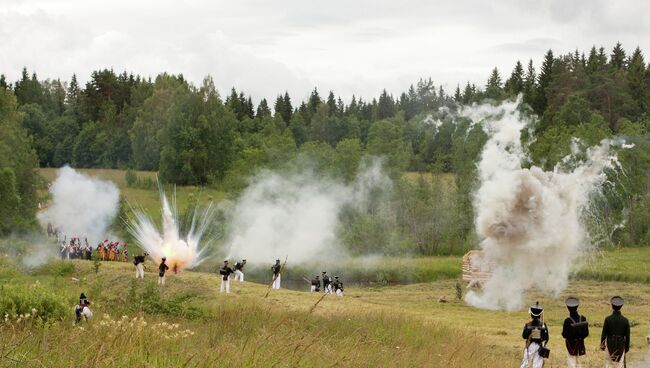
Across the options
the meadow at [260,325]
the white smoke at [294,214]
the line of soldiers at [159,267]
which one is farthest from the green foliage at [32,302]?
the white smoke at [294,214]

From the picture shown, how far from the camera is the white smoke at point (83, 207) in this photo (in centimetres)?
6731

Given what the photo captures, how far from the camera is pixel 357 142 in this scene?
85312mm

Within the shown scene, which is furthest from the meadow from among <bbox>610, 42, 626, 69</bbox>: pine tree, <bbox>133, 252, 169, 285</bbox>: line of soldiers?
<bbox>610, 42, 626, 69</bbox>: pine tree

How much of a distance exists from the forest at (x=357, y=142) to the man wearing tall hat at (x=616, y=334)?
35.5m

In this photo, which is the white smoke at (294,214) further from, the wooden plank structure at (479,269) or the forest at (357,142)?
the wooden plank structure at (479,269)

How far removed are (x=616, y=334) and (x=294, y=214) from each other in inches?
2124

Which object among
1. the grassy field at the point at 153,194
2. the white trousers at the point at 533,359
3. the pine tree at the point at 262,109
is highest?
the pine tree at the point at 262,109

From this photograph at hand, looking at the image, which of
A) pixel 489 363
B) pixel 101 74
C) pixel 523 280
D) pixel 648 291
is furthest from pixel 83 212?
pixel 101 74

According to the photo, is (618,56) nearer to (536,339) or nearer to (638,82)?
(638,82)

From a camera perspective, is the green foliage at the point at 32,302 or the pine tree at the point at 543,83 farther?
the pine tree at the point at 543,83

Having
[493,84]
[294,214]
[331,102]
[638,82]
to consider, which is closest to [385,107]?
[331,102]

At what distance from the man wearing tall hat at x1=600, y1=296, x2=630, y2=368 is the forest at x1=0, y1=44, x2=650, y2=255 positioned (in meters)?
35.5

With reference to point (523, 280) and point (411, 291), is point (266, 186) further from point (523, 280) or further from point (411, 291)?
point (523, 280)

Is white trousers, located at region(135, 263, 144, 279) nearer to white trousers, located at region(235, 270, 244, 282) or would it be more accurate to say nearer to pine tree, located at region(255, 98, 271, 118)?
white trousers, located at region(235, 270, 244, 282)
